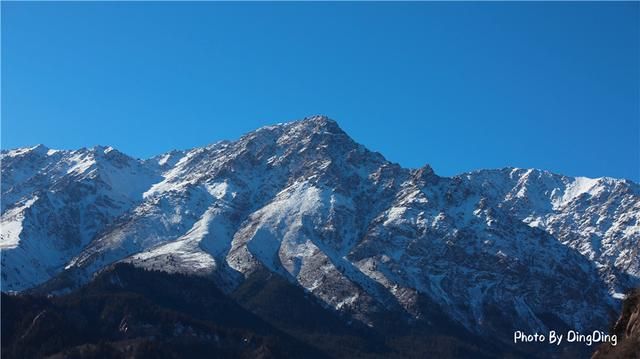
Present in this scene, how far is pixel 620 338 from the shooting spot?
A: 157 metres

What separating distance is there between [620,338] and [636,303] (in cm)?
621

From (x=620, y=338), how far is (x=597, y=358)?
4933 mm

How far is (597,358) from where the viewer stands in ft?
512

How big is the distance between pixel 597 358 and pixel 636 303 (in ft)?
33.7

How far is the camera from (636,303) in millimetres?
155375
